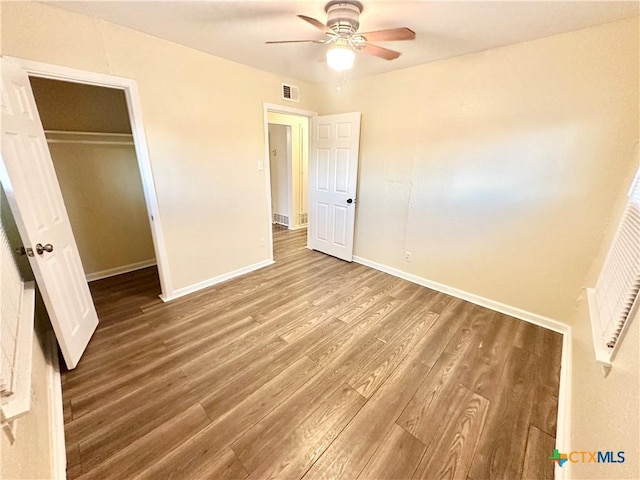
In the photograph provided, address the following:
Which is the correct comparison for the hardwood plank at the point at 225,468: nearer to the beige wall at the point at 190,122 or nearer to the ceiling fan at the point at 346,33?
the beige wall at the point at 190,122

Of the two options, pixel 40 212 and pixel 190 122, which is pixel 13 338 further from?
pixel 190 122

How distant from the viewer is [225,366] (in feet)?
6.27

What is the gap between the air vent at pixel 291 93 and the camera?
3270mm

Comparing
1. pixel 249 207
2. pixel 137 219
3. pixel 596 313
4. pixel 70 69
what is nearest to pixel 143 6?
pixel 70 69

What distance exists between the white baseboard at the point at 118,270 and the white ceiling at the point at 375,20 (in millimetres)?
2647

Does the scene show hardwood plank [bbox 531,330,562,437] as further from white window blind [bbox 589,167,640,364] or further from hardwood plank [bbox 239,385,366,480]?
hardwood plank [bbox 239,385,366,480]

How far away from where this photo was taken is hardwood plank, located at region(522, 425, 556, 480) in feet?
4.23

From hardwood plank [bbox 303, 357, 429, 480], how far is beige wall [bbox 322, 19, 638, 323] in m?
1.48

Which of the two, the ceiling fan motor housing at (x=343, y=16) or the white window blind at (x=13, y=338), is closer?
the white window blind at (x=13, y=338)

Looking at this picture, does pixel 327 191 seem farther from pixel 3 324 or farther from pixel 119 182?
pixel 3 324

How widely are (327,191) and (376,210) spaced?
0.83 metres

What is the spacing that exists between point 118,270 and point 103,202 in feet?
2.87

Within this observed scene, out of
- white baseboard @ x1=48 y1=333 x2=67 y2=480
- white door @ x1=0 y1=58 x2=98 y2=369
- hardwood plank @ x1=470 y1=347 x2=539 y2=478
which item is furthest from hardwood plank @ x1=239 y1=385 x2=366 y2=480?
white door @ x1=0 y1=58 x2=98 y2=369

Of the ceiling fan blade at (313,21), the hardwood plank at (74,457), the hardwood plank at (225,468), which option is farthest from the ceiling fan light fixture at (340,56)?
the hardwood plank at (74,457)
